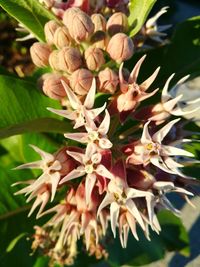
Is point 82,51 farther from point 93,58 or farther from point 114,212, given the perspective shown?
point 114,212

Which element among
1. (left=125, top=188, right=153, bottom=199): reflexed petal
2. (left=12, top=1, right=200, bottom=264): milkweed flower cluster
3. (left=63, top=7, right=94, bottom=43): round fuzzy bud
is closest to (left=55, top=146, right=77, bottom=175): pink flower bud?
(left=12, top=1, right=200, bottom=264): milkweed flower cluster

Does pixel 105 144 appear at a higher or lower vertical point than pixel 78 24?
lower

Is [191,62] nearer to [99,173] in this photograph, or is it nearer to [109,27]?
[109,27]

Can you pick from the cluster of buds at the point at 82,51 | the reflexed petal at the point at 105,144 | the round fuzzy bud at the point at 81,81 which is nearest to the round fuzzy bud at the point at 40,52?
the cluster of buds at the point at 82,51

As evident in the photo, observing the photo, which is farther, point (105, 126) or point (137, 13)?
point (137, 13)

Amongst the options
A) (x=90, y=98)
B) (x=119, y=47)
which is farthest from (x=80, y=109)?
(x=119, y=47)

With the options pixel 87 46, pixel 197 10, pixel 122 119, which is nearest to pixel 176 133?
pixel 122 119

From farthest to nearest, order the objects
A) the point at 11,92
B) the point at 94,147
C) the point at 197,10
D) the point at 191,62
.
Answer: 1. the point at 197,10
2. the point at 191,62
3. the point at 11,92
4. the point at 94,147

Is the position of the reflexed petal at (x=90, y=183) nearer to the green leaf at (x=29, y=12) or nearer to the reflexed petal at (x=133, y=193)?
the reflexed petal at (x=133, y=193)
